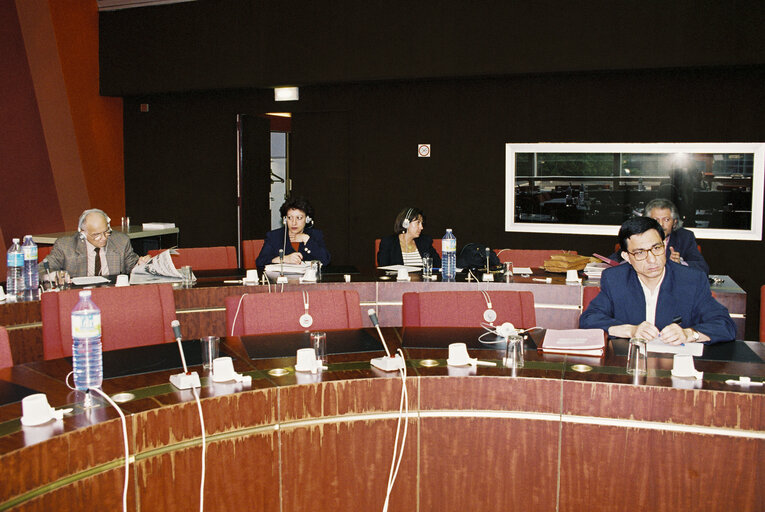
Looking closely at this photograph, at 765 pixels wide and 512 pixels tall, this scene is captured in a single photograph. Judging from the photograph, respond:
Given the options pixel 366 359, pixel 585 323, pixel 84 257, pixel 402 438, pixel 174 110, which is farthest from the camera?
pixel 174 110

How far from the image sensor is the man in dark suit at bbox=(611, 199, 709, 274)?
5.14 metres

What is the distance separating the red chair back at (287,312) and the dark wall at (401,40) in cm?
414

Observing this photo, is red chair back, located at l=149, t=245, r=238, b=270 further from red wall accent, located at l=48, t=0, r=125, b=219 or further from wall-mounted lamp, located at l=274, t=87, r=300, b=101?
red wall accent, located at l=48, t=0, r=125, b=219

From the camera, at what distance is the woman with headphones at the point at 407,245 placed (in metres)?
5.52

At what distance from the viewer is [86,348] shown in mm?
2275

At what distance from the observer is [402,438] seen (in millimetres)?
2461

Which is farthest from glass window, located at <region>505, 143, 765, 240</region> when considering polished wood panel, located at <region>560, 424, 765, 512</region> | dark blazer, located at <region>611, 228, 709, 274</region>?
polished wood panel, located at <region>560, 424, 765, 512</region>

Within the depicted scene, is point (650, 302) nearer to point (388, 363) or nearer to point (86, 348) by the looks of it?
point (388, 363)

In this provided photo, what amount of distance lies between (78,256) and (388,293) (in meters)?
2.03

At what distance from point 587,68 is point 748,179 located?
5.84 feet

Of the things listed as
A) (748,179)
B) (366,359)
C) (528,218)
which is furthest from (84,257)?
(748,179)

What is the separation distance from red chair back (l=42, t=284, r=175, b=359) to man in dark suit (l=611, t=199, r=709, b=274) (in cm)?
313

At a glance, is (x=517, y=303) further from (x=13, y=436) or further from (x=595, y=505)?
(x=13, y=436)

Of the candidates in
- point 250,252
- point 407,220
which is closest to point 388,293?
point 407,220
